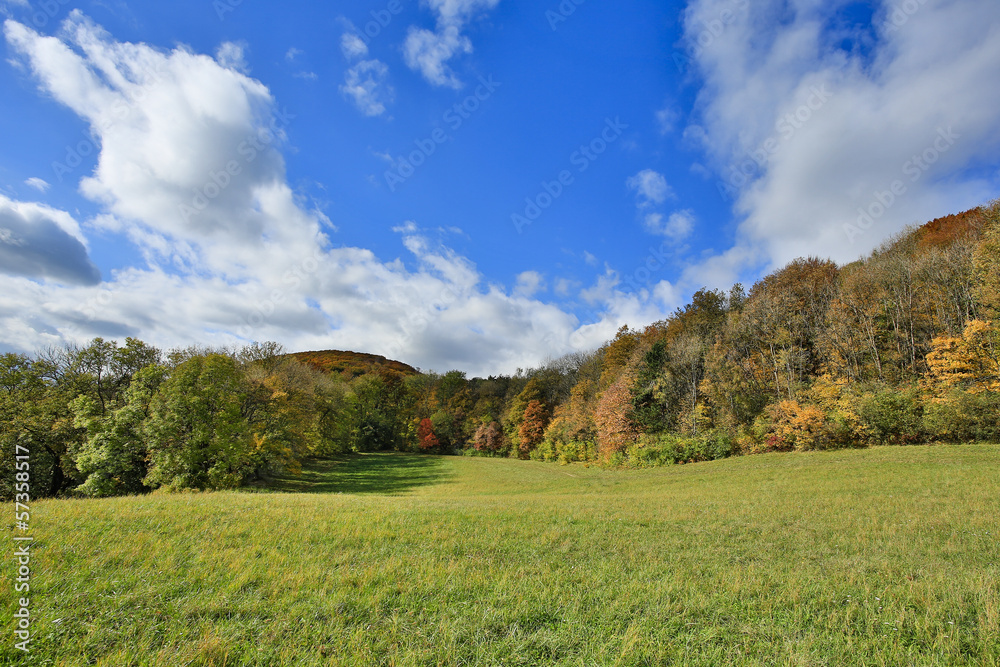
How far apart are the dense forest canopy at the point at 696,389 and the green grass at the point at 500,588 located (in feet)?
56.9

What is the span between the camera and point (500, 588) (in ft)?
19.5

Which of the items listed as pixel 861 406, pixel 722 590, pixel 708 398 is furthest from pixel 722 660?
pixel 708 398

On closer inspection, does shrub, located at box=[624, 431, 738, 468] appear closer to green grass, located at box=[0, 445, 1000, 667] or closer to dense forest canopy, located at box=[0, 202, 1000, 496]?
dense forest canopy, located at box=[0, 202, 1000, 496]

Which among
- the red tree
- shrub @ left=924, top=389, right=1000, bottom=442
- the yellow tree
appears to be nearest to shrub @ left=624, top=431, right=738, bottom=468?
shrub @ left=924, top=389, right=1000, bottom=442

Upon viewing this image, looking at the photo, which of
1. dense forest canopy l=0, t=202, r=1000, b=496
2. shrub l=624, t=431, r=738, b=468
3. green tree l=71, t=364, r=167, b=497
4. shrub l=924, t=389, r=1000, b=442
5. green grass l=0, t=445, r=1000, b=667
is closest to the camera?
green grass l=0, t=445, r=1000, b=667

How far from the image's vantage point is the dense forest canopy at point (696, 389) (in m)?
23.7

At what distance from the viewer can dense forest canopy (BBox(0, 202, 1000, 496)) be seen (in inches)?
931

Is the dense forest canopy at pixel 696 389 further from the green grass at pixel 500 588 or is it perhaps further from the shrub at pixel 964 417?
the green grass at pixel 500 588

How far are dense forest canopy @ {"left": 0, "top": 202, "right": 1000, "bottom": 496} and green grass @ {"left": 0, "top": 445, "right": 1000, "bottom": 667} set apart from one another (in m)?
17.3

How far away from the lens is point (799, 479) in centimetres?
2058

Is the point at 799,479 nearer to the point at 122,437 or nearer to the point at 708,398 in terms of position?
the point at 708,398

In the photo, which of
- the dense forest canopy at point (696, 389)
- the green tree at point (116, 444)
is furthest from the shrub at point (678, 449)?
the green tree at point (116, 444)

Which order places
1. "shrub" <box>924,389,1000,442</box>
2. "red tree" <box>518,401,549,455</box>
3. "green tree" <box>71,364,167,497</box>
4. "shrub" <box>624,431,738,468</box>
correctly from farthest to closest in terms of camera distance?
1. "red tree" <box>518,401,549,455</box>
2. "shrub" <box>624,431,738,468</box>
3. "shrub" <box>924,389,1000,442</box>
4. "green tree" <box>71,364,167,497</box>

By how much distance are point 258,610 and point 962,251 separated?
48424 millimetres
